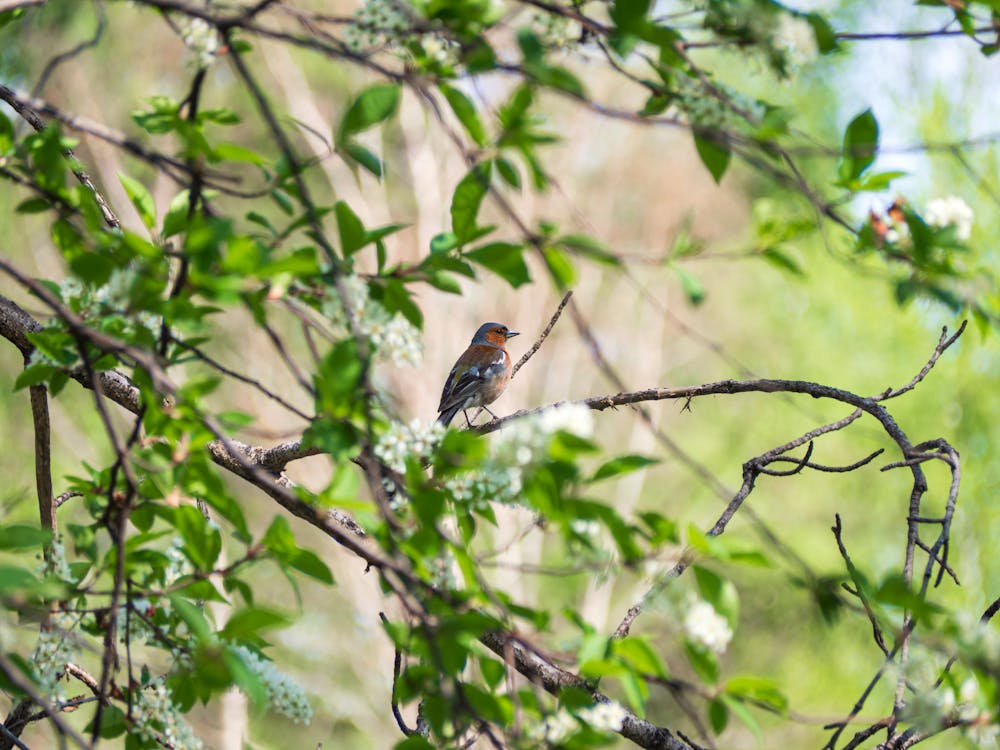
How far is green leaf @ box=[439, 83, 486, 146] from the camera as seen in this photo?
5.35 ft

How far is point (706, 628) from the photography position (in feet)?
4.77

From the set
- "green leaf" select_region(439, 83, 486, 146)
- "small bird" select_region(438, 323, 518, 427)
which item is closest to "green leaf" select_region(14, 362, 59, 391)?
"green leaf" select_region(439, 83, 486, 146)

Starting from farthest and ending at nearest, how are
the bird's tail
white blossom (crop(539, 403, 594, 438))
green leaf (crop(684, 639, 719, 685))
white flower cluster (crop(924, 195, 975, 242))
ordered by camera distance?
the bird's tail
white flower cluster (crop(924, 195, 975, 242))
green leaf (crop(684, 639, 719, 685))
white blossom (crop(539, 403, 594, 438))

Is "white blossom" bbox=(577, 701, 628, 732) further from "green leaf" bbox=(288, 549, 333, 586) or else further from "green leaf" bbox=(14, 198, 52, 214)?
"green leaf" bbox=(14, 198, 52, 214)

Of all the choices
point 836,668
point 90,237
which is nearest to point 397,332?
point 90,237

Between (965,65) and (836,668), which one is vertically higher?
(965,65)

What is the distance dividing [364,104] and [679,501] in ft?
58.2

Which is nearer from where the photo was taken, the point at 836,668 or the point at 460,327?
the point at 836,668

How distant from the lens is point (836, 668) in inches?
506

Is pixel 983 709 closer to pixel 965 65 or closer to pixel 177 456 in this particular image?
pixel 177 456

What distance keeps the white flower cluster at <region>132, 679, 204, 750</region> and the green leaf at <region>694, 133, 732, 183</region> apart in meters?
1.43

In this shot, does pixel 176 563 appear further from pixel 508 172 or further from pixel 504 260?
pixel 508 172

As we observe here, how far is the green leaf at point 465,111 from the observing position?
1630mm

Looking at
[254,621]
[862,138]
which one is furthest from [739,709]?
[862,138]
